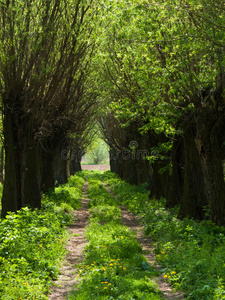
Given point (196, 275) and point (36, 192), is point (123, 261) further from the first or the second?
point (36, 192)

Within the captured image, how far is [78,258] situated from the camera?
31.8ft

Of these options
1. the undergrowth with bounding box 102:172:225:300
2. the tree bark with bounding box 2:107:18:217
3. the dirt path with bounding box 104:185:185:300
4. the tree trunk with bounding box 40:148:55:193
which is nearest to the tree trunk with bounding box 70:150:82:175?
the tree trunk with bounding box 40:148:55:193

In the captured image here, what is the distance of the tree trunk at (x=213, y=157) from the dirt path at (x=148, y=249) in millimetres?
2271

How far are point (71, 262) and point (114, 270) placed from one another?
1.90m

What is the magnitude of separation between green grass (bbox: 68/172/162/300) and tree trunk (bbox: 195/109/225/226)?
107 inches

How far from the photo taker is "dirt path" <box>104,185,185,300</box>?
701cm

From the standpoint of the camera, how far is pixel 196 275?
714cm

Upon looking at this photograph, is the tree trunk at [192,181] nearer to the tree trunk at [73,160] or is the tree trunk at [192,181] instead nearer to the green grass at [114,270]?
the green grass at [114,270]

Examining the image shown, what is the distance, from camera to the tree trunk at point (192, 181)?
1372 centimetres

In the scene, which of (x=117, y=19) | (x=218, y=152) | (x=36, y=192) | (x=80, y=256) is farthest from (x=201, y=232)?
(x=36, y=192)

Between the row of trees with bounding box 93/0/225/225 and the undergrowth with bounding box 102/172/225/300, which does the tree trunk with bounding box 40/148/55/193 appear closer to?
the row of trees with bounding box 93/0/225/225

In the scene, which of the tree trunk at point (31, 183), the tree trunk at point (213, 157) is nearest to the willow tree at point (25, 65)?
the tree trunk at point (31, 183)

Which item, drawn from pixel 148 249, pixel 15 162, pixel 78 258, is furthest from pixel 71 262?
pixel 15 162

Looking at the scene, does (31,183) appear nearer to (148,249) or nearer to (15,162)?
(15,162)
